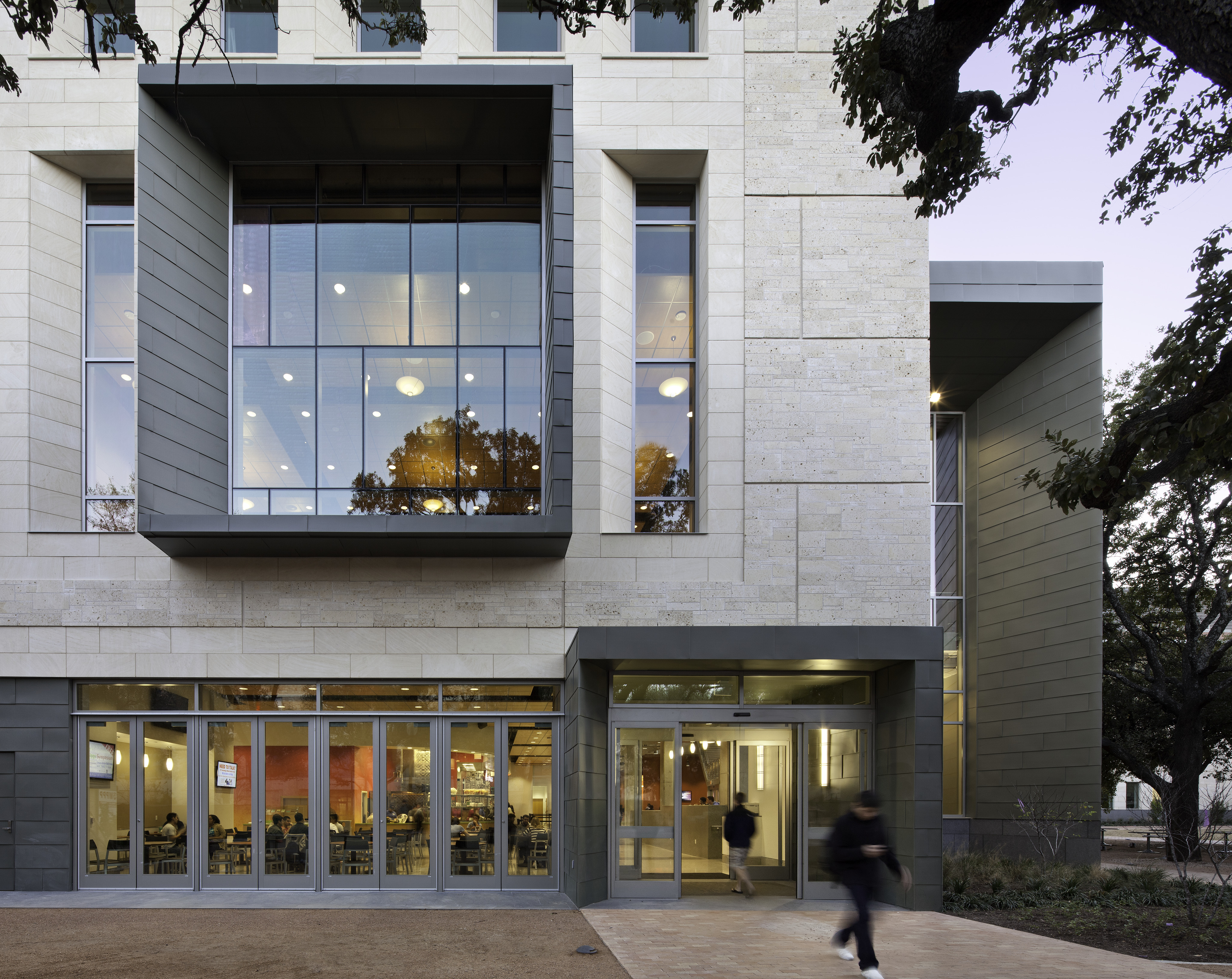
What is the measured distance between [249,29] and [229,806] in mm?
12328

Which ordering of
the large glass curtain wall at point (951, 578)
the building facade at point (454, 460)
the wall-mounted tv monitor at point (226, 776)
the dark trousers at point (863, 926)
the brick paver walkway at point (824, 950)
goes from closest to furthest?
the dark trousers at point (863, 926), the brick paver walkway at point (824, 950), the building facade at point (454, 460), the wall-mounted tv monitor at point (226, 776), the large glass curtain wall at point (951, 578)

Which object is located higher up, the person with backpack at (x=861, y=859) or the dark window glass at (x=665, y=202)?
the dark window glass at (x=665, y=202)

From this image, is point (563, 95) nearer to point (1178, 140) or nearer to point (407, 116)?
point (407, 116)

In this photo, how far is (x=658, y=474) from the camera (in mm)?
14422

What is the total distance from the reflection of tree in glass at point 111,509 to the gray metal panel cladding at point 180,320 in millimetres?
1418

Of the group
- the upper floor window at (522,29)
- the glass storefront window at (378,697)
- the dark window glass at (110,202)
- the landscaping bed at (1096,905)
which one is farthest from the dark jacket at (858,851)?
the dark window glass at (110,202)

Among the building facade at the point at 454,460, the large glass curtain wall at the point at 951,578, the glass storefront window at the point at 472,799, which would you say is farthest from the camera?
the large glass curtain wall at the point at 951,578

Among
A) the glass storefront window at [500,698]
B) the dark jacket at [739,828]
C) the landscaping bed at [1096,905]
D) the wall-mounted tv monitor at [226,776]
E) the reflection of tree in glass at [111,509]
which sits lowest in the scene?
the landscaping bed at [1096,905]

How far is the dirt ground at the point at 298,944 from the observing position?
8.31 meters

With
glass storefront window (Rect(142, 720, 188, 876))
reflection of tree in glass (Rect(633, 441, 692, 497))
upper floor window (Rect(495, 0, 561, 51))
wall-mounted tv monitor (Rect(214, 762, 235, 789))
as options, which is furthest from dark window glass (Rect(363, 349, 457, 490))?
upper floor window (Rect(495, 0, 561, 51))

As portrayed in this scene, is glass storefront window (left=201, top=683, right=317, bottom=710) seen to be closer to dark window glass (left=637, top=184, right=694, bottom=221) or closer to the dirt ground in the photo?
the dirt ground

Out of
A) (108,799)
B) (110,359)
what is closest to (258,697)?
(108,799)

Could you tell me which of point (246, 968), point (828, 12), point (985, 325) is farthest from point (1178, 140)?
point (246, 968)

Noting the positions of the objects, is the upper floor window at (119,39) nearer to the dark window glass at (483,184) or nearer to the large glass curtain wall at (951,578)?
the dark window glass at (483,184)
